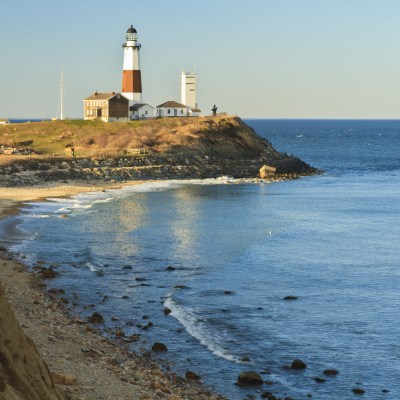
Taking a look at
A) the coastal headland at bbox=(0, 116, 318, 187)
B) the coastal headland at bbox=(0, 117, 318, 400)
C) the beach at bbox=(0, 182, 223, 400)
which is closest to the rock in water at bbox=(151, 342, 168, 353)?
the beach at bbox=(0, 182, 223, 400)

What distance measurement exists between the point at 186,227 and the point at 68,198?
17.4m

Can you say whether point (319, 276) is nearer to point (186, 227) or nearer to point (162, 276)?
point (162, 276)

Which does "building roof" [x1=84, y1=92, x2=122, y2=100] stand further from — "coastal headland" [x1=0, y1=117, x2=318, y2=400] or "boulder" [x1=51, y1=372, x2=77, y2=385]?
"boulder" [x1=51, y1=372, x2=77, y2=385]

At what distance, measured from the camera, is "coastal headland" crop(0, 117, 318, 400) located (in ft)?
→ 49.2

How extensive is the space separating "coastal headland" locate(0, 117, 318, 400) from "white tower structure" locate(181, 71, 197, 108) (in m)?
18.0

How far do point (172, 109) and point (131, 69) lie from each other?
35.2 ft

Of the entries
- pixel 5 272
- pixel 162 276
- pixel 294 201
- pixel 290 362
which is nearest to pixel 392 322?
pixel 290 362

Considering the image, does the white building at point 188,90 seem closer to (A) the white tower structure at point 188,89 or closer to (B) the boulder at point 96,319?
(A) the white tower structure at point 188,89

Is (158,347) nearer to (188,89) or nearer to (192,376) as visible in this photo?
(192,376)

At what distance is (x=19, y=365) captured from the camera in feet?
46.5

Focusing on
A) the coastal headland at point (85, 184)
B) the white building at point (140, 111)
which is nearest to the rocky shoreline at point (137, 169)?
the coastal headland at point (85, 184)

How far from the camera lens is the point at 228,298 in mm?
32500

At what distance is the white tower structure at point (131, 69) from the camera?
121m

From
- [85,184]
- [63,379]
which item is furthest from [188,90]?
[63,379]
